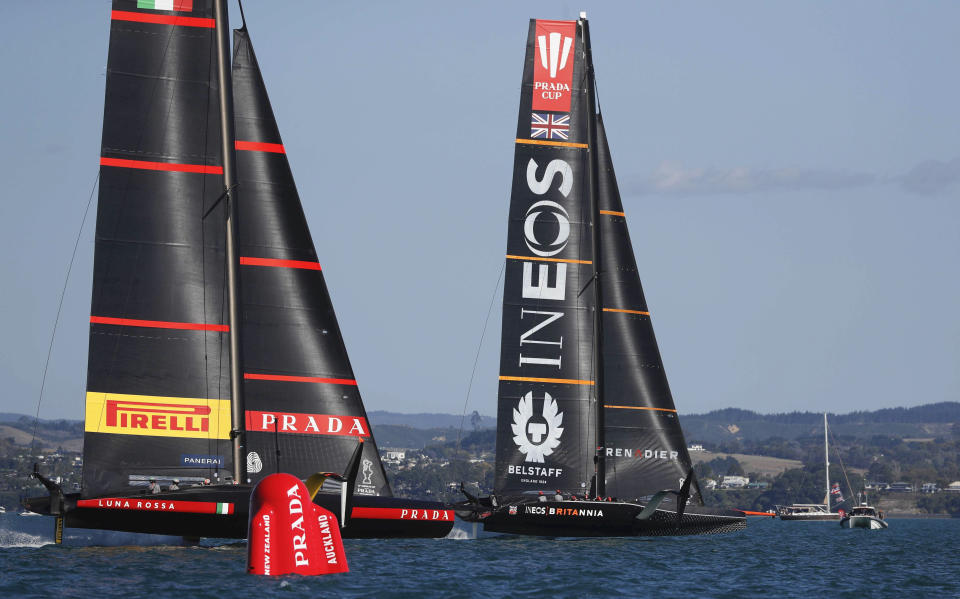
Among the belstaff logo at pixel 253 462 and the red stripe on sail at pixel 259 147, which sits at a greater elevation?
the red stripe on sail at pixel 259 147

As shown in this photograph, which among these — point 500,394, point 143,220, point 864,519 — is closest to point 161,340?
point 143,220

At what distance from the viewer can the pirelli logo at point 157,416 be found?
28.2 meters

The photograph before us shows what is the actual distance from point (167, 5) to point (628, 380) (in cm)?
1668

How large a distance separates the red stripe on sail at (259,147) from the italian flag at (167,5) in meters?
3.35

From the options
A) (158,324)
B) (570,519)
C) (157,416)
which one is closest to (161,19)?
(158,324)

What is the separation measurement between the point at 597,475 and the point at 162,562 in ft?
49.1

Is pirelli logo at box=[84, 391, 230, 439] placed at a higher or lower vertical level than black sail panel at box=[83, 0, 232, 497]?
lower

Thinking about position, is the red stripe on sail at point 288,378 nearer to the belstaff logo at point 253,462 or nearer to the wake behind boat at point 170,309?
the wake behind boat at point 170,309

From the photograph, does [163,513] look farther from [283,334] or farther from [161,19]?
[161,19]

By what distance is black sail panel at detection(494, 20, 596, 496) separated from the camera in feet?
125

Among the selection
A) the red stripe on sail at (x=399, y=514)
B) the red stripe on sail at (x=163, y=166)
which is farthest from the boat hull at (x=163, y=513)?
the red stripe on sail at (x=163, y=166)

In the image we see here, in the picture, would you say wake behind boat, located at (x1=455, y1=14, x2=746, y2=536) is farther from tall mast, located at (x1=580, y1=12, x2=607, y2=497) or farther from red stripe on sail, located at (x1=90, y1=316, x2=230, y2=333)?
red stripe on sail, located at (x1=90, y1=316, x2=230, y2=333)

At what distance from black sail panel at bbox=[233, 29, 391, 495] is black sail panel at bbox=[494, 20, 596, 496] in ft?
24.5

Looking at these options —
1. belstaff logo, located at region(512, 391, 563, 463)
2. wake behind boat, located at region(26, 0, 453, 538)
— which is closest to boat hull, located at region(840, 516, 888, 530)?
belstaff logo, located at region(512, 391, 563, 463)
